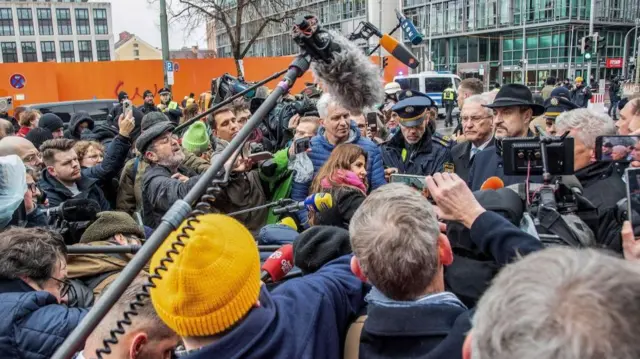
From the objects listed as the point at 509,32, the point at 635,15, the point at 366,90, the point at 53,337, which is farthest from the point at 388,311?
the point at 635,15

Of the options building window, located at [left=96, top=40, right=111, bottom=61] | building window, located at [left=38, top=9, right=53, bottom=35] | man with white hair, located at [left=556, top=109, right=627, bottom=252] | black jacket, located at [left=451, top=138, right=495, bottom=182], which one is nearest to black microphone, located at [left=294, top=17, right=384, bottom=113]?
man with white hair, located at [left=556, top=109, right=627, bottom=252]

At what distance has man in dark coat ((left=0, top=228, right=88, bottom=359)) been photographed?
6.24 ft

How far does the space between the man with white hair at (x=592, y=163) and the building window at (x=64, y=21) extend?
101929 mm

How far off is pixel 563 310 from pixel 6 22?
4112 inches

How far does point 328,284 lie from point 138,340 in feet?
2.12

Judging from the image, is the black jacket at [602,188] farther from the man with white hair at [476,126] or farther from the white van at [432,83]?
the white van at [432,83]

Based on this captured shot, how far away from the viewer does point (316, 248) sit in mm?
1888

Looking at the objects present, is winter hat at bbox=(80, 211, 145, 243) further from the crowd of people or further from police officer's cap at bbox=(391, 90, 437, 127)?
police officer's cap at bbox=(391, 90, 437, 127)

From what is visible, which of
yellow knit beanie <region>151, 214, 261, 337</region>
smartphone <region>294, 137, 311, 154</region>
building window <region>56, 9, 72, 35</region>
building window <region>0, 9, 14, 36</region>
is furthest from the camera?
building window <region>56, 9, 72, 35</region>

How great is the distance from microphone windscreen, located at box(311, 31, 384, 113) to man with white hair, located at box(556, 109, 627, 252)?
1.59 m

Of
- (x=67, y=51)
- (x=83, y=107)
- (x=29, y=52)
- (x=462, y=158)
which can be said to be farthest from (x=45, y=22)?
(x=462, y=158)

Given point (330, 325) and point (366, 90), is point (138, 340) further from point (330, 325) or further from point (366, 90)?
point (366, 90)

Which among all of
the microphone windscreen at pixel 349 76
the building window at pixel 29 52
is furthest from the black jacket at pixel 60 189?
the building window at pixel 29 52

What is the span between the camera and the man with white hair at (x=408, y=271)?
1.44m
